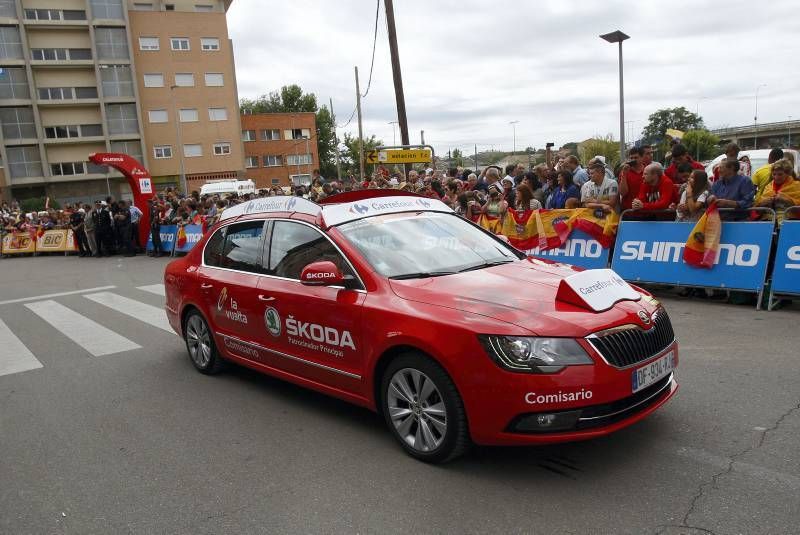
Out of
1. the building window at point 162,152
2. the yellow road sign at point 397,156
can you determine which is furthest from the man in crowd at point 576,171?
the building window at point 162,152

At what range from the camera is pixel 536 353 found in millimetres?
3277

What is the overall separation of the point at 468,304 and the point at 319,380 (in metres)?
1.51

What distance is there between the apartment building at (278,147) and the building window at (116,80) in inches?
746

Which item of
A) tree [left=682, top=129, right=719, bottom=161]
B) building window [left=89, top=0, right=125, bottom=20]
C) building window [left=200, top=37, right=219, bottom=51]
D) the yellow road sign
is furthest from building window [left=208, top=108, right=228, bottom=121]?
tree [left=682, top=129, right=719, bottom=161]

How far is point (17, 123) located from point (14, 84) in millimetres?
3158

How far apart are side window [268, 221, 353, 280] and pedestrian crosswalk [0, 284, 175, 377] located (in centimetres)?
337

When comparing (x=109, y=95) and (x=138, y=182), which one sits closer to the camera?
(x=138, y=182)

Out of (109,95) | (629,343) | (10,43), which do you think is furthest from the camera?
(109,95)

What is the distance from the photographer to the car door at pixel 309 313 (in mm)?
4129

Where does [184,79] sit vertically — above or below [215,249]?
above

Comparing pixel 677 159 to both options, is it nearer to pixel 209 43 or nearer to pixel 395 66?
pixel 395 66

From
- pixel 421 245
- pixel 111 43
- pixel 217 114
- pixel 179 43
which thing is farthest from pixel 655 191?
pixel 179 43

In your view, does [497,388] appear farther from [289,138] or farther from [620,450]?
[289,138]

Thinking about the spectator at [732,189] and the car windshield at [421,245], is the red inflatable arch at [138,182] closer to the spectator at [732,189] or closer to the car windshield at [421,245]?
the car windshield at [421,245]
